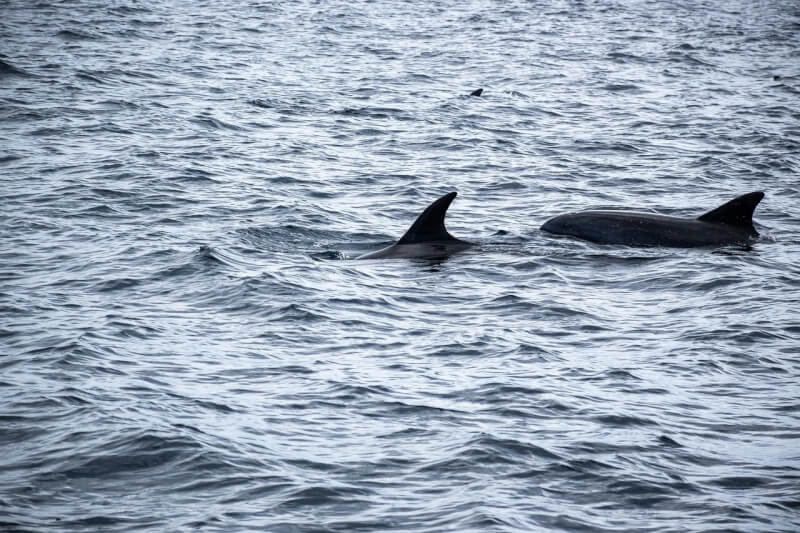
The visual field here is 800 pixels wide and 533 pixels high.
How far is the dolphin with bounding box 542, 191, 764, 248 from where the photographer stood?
660 inches

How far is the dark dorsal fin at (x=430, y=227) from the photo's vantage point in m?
15.8

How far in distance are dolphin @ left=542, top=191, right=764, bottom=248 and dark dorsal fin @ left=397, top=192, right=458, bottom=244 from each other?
2242mm

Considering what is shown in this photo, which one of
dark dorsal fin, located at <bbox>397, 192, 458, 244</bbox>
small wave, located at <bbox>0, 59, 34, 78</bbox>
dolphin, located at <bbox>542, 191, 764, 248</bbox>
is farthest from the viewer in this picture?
small wave, located at <bbox>0, 59, 34, 78</bbox>

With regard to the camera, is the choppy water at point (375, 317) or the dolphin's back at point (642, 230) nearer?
the choppy water at point (375, 317)

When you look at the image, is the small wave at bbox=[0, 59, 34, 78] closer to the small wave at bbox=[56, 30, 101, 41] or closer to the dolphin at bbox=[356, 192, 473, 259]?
the small wave at bbox=[56, 30, 101, 41]

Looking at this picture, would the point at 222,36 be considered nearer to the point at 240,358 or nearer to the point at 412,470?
the point at 240,358

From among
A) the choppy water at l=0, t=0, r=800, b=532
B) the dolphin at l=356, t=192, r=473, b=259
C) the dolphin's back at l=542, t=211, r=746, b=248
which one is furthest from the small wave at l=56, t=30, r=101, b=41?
the dolphin's back at l=542, t=211, r=746, b=248

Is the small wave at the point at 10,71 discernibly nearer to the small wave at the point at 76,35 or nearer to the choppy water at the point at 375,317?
the choppy water at the point at 375,317

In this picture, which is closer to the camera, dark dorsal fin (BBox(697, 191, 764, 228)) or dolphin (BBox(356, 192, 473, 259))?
dolphin (BBox(356, 192, 473, 259))

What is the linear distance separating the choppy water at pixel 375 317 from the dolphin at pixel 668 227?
466 mm

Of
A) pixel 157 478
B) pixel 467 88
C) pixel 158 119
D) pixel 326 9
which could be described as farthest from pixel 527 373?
pixel 326 9

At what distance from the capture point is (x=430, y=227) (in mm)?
16094

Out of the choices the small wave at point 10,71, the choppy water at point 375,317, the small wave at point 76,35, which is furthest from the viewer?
the small wave at point 76,35

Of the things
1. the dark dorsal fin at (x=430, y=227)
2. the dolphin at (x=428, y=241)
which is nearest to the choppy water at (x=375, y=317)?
the dolphin at (x=428, y=241)
